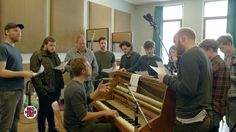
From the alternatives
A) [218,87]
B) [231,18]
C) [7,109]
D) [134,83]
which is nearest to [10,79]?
[7,109]

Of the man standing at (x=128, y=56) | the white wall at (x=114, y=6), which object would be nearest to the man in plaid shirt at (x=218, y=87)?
the man standing at (x=128, y=56)

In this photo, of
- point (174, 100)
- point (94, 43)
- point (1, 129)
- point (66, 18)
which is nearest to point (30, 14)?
point (66, 18)

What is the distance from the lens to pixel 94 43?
22.6ft

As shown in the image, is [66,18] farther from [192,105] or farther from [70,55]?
[192,105]

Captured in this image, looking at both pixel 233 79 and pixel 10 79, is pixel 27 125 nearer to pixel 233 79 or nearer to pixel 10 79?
pixel 10 79

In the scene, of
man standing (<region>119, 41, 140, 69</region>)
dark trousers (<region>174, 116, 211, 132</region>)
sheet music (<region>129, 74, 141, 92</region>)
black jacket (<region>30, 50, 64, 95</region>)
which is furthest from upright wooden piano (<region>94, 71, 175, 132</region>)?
man standing (<region>119, 41, 140, 69</region>)

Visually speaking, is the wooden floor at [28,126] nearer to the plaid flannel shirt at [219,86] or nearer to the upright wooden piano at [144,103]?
the upright wooden piano at [144,103]

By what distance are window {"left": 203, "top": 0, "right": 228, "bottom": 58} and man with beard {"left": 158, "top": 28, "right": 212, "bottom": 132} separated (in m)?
6.26

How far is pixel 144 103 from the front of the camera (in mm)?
2434

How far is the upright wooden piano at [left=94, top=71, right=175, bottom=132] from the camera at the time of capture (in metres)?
2.02

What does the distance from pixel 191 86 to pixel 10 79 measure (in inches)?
74.7

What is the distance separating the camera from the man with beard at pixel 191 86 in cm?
179

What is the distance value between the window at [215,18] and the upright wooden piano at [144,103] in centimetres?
547

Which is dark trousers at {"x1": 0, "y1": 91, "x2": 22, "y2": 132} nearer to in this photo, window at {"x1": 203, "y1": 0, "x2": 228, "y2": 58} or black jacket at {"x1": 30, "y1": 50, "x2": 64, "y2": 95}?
black jacket at {"x1": 30, "y1": 50, "x2": 64, "y2": 95}
